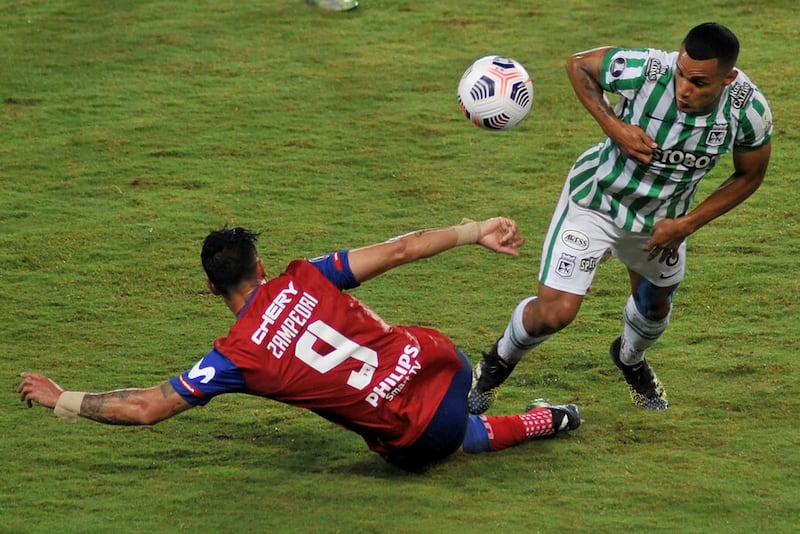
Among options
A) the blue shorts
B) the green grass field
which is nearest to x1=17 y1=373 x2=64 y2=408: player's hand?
the green grass field

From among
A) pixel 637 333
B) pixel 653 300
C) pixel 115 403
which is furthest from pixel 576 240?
pixel 115 403

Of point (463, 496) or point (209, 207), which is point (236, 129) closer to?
point (209, 207)

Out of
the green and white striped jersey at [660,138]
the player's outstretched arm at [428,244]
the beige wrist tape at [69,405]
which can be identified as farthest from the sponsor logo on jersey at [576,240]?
the beige wrist tape at [69,405]

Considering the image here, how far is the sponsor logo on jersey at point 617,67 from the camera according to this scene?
5637mm

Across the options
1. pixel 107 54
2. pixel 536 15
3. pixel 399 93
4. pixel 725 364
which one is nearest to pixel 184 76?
pixel 107 54

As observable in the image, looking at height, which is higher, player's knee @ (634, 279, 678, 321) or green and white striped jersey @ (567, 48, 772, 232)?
green and white striped jersey @ (567, 48, 772, 232)

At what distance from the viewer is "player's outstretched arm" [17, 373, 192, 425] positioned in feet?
16.3

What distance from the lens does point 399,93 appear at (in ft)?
34.6

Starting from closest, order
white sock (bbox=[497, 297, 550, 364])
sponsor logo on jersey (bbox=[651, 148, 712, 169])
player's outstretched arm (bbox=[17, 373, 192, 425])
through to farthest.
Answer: player's outstretched arm (bbox=[17, 373, 192, 425])
sponsor logo on jersey (bbox=[651, 148, 712, 169])
white sock (bbox=[497, 297, 550, 364])

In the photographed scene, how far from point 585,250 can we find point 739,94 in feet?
3.16

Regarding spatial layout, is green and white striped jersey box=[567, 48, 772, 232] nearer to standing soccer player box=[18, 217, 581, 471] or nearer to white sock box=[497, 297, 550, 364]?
white sock box=[497, 297, 550, 364]

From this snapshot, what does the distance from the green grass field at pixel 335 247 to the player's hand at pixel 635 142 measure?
1.30 m

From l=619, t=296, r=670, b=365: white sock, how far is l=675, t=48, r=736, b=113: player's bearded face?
108cm

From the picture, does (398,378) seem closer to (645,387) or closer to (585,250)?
(585,250)
